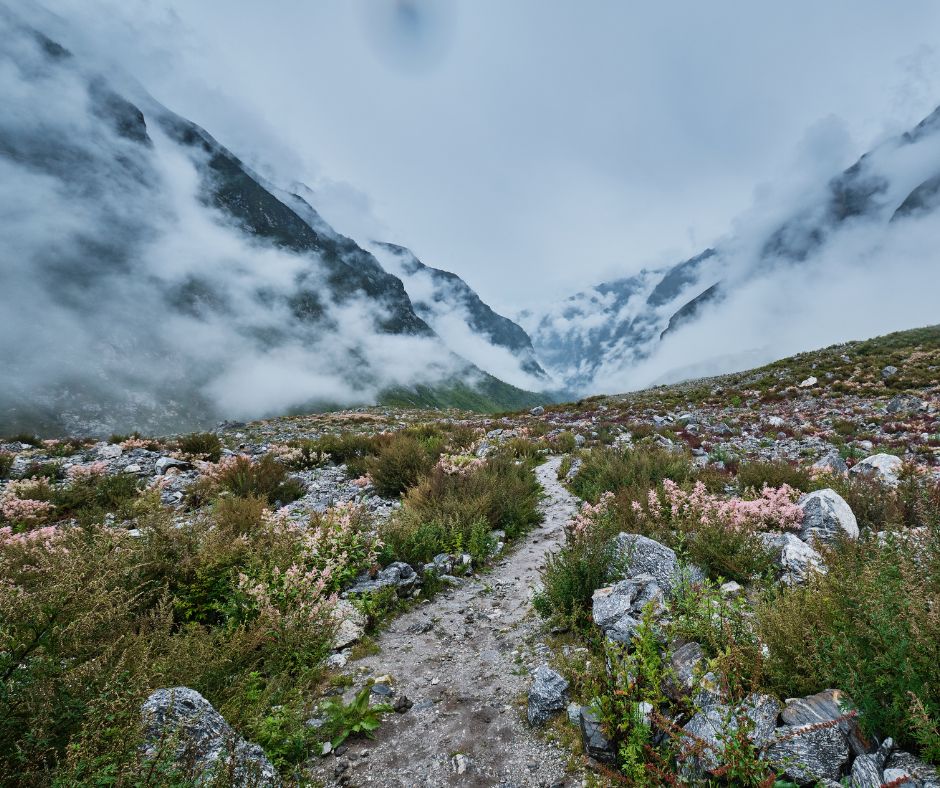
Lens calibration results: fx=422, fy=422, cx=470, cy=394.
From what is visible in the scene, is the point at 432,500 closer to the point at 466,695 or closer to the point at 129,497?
the point at 466,695

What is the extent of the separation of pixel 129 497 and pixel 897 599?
1281 centimetres

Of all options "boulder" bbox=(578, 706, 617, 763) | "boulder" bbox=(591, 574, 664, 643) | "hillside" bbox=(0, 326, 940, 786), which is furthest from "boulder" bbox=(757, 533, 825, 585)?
"boulder" bbox=(578, 706, 617, 763)

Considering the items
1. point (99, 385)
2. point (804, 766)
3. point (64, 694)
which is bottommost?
point (804, 766)

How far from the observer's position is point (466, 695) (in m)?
4.16

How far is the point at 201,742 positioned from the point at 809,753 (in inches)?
148

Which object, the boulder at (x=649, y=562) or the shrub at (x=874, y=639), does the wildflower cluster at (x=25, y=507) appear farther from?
the shrub at (x=874, y=639)

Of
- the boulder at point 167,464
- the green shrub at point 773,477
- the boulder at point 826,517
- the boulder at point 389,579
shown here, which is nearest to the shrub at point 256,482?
the boulder at point 167,464

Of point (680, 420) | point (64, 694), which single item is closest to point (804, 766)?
point (64, 694)

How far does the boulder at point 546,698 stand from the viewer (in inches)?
143

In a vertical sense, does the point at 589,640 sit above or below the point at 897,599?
below

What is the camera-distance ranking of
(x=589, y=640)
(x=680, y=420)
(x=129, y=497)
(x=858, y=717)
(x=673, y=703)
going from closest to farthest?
(x=858, y=717), (x=673, y=703), (x=589, y=640), (x=129, y=497), (x=680, y=420)

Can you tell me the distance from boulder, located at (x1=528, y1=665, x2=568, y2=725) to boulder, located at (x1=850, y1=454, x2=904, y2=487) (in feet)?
24.5

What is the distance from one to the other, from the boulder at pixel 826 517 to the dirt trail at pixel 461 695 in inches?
154

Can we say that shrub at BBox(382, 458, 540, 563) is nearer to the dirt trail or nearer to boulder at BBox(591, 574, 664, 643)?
the dirt trail
